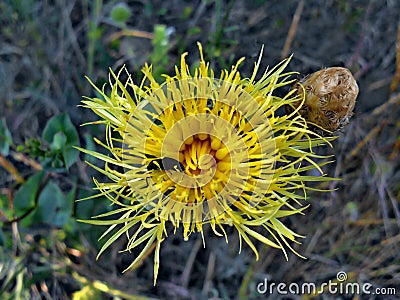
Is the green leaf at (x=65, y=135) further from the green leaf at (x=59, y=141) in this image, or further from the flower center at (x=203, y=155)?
the flower center at (x=203, y=155)

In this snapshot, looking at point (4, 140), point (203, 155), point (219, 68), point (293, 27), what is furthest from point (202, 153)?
point (293, 27)

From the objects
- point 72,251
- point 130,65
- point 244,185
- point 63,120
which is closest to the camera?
point 244,185

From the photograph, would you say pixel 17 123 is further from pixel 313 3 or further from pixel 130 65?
pixel 313 3

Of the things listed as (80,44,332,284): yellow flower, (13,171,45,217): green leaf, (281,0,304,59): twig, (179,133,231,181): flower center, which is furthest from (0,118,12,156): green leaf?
(281,0,304,59): twig

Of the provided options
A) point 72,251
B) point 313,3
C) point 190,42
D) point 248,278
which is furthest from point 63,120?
point 313,3

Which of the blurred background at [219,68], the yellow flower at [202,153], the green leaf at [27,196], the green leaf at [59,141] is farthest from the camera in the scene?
the blurred background at [219,68]

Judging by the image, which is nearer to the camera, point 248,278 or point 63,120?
point 63,120

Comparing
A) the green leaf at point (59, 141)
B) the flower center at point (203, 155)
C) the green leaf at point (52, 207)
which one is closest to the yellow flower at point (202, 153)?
the flower center at point (203, 155)
